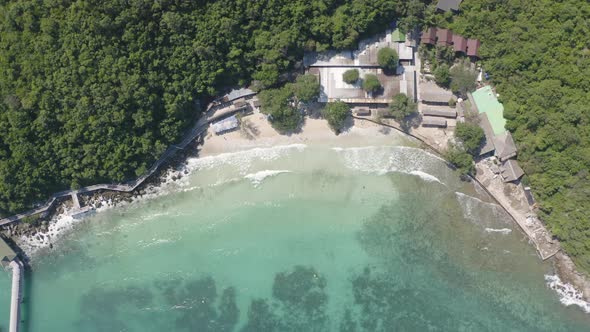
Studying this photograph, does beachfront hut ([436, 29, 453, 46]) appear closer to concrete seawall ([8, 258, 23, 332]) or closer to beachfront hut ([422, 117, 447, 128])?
beachfront hut ([422, 117, 447, 128])

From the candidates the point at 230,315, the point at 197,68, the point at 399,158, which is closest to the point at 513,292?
the point at 399,158

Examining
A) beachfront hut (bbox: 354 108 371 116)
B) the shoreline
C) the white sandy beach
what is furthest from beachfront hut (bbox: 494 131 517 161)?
beachfront hut (bbox: 354 108 371 116)

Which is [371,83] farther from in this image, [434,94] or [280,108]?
Answer: [280,108]

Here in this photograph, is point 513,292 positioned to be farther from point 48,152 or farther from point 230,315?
point 48,152

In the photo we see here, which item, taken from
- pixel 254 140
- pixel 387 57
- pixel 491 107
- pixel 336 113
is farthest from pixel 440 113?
pixel 254 140

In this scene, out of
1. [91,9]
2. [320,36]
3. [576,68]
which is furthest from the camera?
[320,36]

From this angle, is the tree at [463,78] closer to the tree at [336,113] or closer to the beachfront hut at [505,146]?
the beachfront hut at [505,146]
